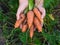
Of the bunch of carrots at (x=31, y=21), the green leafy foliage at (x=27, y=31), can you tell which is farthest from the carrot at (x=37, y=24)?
the green leafy foliage at (x=27, y=31)

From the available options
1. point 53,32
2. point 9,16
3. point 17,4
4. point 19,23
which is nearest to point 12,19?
point 9,16

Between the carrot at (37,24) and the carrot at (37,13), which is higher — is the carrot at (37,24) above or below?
below

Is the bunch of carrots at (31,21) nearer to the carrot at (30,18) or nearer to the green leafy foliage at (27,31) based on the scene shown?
the carrot at (30,18)

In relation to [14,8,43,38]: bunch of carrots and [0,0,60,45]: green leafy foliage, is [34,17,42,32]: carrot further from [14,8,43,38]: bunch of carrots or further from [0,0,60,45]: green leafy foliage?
[0,0,60,45]: green leafy foliage

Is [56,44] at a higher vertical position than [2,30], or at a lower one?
lower

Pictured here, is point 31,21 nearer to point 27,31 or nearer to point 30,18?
point 30,18

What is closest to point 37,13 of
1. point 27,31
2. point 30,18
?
point 30,18

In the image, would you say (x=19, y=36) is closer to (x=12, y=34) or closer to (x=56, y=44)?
(x=12, y=34)

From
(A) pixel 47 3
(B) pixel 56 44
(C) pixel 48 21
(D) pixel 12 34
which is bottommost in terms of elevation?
(B) pixel 56 44

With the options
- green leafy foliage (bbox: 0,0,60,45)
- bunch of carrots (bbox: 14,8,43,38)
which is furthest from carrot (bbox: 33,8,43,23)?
green leafy foliage (bbox: 0,0,60,45)
